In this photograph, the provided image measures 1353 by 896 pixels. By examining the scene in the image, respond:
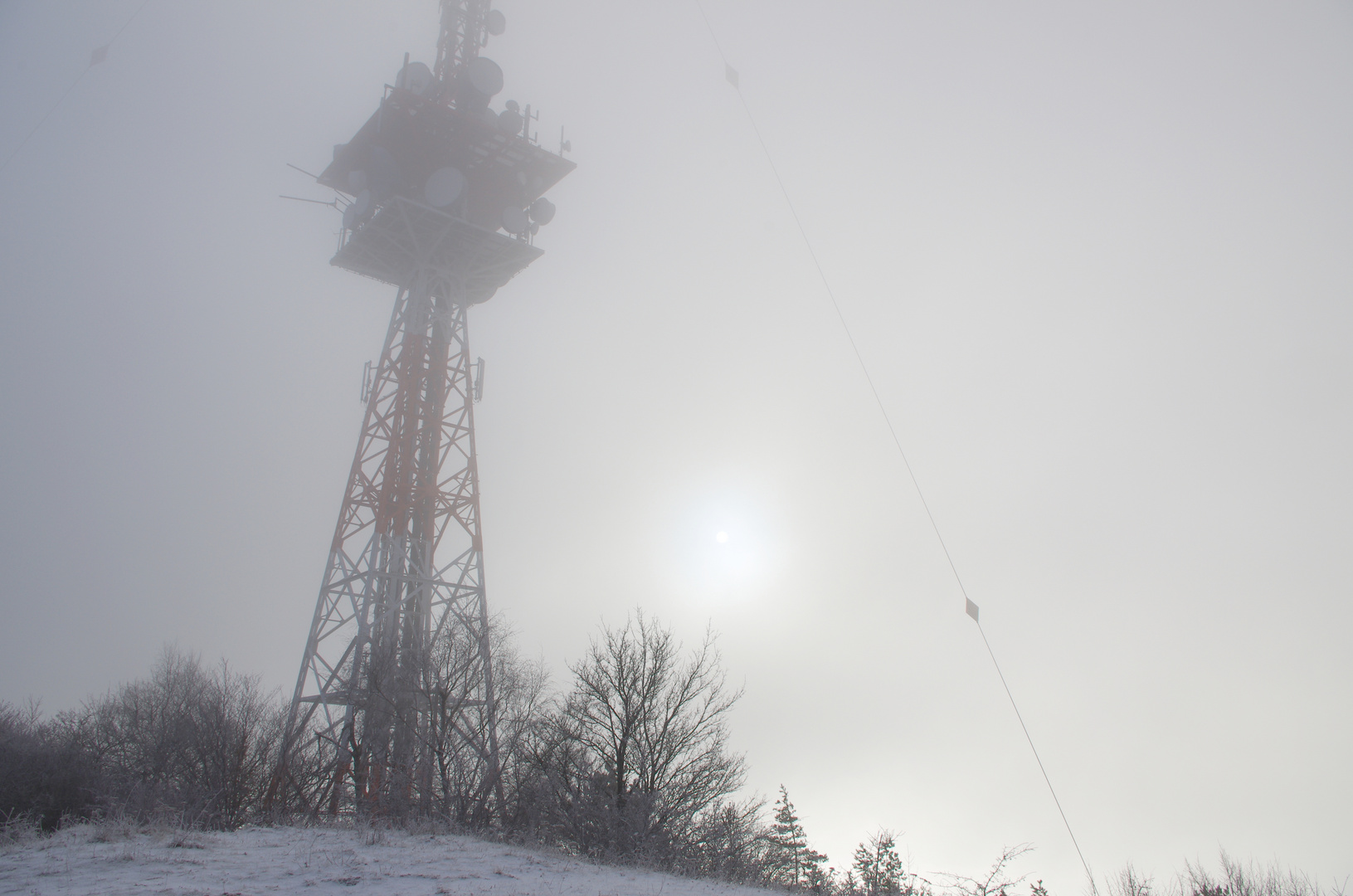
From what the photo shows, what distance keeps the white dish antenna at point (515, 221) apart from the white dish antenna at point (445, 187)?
1.93 m

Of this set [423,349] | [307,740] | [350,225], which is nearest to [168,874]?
[307,740]

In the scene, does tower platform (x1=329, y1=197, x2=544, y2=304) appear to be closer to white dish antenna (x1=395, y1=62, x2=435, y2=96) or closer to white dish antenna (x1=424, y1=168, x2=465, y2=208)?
white dish antenna (x1=424, y1=168, x2=465, y2=208)

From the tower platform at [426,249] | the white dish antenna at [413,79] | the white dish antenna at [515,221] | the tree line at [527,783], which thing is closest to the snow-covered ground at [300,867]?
the tree line at [527,783]

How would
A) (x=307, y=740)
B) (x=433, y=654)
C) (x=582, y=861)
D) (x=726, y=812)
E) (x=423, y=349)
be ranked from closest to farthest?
(x=582, y=861) → (x=726, y=812) → (x=433, y=654) → (x=307, y=740) → (x=423, y=349)

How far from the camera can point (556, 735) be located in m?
19.1

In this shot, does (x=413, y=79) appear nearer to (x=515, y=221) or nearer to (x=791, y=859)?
(x=515, y=221)

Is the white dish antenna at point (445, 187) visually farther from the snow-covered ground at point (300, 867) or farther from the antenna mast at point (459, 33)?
the snow-covered ground at point (300, 867)

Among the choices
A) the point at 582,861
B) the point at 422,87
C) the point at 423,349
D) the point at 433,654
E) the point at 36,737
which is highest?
the point at 422,87

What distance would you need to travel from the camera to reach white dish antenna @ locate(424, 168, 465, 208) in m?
24.8

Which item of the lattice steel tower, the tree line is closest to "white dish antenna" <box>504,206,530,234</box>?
the lattice steel tower

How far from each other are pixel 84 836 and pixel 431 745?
7501 millimetres

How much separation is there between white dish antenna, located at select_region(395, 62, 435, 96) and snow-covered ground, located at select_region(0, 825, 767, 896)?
20.6 m

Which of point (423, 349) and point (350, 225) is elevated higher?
point (350, 225)

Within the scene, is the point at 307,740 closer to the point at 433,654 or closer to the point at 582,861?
the point at 433,654
